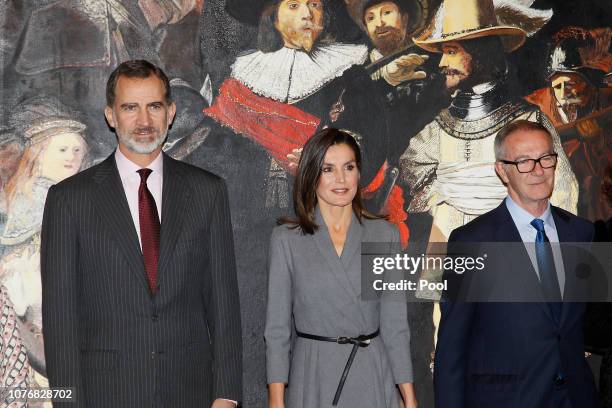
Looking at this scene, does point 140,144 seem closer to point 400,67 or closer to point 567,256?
point 400,67

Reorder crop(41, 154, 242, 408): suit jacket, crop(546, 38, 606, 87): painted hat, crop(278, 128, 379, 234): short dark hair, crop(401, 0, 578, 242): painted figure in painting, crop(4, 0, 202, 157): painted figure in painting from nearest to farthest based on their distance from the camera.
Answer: crop(41, 154, 242, 408): suit jacket → crop(278, 128, 379, 234): short dark hair → crop(4, 0, 202, 157): painted figure in painting → crop(401, 0, 578, 242): painted figure in painting → crop(546, 38, 606, 87): painted hat

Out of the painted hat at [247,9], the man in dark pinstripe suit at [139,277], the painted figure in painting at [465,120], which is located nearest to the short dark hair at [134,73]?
the man in dark pinstripe suit at [139,277]

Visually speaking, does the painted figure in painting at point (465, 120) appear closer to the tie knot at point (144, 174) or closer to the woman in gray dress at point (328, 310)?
the woman in gray dress at point (328, 310)

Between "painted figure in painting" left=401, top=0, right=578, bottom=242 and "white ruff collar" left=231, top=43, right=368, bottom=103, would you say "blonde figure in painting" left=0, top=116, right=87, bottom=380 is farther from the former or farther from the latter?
"painted figure in painting" left=401, top=0, right=578, bottom=242

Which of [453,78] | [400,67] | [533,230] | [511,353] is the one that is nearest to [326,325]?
[511,353]

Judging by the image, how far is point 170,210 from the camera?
10.3ft

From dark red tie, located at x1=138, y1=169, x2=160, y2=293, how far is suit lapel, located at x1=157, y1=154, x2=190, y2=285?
2cm

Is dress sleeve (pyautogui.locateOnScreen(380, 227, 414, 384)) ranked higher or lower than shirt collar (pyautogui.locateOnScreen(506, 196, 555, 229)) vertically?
lower

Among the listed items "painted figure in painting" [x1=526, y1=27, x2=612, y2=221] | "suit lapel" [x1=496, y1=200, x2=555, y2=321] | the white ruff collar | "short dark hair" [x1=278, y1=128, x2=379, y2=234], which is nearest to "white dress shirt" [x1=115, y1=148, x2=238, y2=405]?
"short dark hair" [x1=278, y1=128, x2=379, y2=234]

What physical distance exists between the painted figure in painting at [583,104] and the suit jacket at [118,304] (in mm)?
2281

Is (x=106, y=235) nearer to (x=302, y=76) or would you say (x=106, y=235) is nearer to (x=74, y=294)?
(x=74, y=294)

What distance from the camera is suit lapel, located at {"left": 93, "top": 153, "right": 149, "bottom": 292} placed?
3.02 meters

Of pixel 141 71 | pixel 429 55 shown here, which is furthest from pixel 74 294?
pixel 429 55

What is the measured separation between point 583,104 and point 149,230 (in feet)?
8.65
